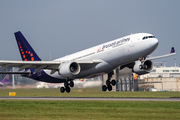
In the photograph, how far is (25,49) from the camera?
52188 mm

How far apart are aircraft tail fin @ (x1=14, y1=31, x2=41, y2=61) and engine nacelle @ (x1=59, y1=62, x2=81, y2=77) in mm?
9933

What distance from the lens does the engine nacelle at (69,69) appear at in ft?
136

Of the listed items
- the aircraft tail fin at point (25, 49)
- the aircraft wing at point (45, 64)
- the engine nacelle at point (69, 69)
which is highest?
the aircraft tail fin at point (25, 49)

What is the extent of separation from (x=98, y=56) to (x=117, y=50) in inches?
139

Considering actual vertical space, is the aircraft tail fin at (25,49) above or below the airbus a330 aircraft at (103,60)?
above

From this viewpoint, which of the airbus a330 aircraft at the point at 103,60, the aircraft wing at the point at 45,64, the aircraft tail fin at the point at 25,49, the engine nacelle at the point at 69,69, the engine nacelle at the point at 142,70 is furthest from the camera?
the aircraft tail fin at the point at 25,49

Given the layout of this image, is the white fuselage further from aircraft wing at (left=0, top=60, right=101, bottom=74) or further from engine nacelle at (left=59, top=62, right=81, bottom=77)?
engine nacelle at (left=59, top=62, right=81, bottom=77)

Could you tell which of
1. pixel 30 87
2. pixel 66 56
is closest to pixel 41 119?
pixel 66 56

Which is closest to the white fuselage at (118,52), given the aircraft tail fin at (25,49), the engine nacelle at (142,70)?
the engine nacelle at (142,70)

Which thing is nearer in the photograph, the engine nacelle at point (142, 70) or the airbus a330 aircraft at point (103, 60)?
the airbus a330 aircraft at point (103, 60)

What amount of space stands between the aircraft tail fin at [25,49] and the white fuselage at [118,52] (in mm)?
10113

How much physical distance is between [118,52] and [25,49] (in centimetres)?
1892

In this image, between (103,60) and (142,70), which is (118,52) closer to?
(103,60)

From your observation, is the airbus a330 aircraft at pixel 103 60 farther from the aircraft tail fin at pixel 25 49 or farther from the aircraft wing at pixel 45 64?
the aircraft tail fin at pixel 25 49
